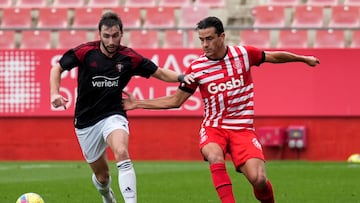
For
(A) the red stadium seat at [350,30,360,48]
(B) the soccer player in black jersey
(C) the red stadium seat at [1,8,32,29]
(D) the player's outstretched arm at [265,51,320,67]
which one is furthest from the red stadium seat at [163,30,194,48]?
(D) the player's outstretched arm at [265,51,320,67]

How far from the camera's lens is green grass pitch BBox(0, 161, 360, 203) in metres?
15.0

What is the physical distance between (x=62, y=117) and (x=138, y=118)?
5.24ft

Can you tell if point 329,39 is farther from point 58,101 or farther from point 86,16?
point 58,101

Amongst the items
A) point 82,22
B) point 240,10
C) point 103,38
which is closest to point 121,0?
point 82,22

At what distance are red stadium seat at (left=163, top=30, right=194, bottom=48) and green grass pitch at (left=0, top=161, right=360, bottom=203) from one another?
2.51m

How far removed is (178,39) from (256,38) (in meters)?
1.63

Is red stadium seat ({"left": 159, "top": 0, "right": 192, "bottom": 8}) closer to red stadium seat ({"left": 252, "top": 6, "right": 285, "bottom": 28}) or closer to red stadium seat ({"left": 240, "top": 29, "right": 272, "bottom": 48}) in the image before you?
red stadium seat ({"left": 252, "top": 6, "right": 285, "bottom": 28})

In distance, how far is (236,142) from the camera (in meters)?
11.4

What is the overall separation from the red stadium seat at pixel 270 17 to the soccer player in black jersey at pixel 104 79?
1183 centimetres

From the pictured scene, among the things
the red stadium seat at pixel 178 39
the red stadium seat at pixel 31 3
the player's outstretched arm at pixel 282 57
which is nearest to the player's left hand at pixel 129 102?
the player's outstretched arm at pixel 282 57

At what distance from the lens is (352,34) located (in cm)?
2302

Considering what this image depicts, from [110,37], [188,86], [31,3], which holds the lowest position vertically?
[31,3]

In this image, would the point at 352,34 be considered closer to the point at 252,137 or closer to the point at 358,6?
the point at 358,6

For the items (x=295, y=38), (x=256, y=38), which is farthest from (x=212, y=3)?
(x=295, y=38)
